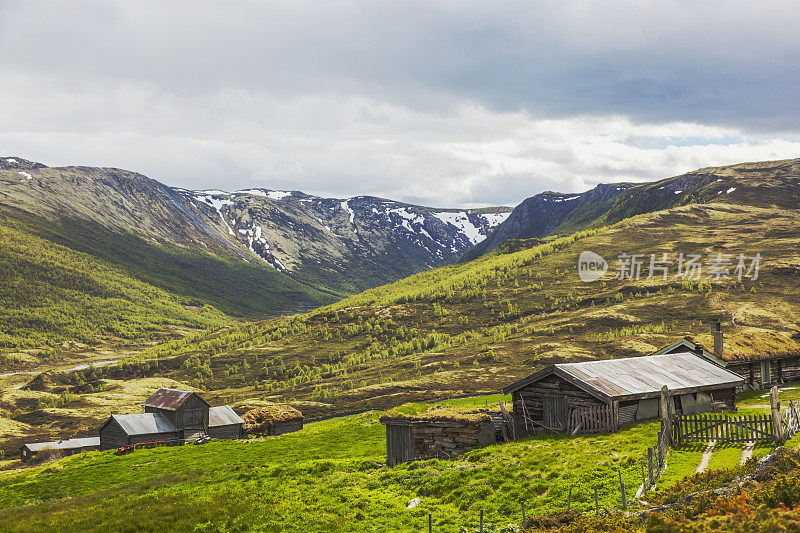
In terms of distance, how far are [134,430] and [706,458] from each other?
70.1 meters

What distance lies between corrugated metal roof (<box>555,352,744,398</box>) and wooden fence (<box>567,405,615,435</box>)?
3.39 ft

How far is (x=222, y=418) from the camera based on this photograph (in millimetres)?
84000

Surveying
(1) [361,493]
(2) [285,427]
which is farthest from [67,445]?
(1) [361,493]

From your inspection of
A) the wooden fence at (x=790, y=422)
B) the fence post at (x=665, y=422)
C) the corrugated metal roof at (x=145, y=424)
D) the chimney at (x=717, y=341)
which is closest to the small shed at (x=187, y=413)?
the corrugated metal roof at (x=145, y=424)

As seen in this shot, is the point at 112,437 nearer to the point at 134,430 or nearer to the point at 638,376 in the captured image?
the point at 134,430

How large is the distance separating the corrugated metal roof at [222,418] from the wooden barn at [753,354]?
181 feet

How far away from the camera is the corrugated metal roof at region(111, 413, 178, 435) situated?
253ft

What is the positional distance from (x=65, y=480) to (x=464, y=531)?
149 ft

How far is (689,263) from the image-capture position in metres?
188

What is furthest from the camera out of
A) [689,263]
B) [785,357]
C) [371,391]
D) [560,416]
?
[689,263]

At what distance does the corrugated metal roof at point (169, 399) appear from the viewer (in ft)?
268

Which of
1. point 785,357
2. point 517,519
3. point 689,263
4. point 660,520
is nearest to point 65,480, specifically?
point 517,519

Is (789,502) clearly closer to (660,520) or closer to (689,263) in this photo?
(660,520)

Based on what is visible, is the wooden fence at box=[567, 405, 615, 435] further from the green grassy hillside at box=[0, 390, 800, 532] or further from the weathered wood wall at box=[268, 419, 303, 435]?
the weathered wood wall at box=[268, 419, 303, 435]
